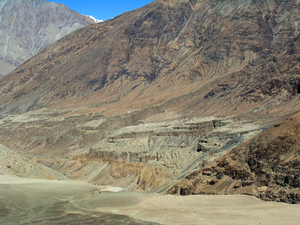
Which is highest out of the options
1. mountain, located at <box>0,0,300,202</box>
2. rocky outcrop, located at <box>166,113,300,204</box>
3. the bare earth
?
mountain, located at <box>0,0,300,202</box>

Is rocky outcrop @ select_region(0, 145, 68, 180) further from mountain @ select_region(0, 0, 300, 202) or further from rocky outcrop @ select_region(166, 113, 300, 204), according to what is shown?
rocky outcrop @ select_region(166, 113, 300, 204)

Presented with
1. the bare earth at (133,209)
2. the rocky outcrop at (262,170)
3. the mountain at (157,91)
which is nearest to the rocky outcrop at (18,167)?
the bare earth at (133,209)

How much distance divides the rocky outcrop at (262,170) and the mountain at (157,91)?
4057mm

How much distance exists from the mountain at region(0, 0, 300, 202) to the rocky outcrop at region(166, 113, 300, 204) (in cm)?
406

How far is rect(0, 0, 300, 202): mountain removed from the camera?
46.0m

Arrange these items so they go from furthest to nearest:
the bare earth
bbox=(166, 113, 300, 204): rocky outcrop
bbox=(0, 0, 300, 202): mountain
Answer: bbox=(0, 0, 300, 202): mountain → bbox=(166, 113, 300, 204): rocky outcrop → the bare earth

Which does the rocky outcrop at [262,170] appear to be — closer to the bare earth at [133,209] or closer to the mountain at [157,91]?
the bare earth at [133,209]

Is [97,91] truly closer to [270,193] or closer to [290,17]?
[290,17]

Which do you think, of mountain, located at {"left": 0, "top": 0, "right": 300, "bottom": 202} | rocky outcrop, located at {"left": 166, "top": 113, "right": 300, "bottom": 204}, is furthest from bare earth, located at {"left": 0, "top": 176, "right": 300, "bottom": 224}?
mountain, located at {"left": 0, "top": 0, "right": 300, "bottom": 202}

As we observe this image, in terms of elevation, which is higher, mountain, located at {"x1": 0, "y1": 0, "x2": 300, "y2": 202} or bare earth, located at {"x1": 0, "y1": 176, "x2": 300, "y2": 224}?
mountain, located at {"x1": 0, "y1": 0, "x2": 300, "y2": 202}

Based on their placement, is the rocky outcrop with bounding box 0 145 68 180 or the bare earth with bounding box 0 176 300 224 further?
the rocky outcrop with bounding box 0 145 68 180

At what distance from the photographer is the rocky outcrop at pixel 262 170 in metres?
19.5

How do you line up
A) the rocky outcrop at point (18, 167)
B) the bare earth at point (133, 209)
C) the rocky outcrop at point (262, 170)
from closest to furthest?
the bare earth at point (133, 209) < the rocky outcrop at point (262, 170) < the rocky outcrop at point (18, 167)

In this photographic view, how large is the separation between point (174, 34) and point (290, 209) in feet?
346
